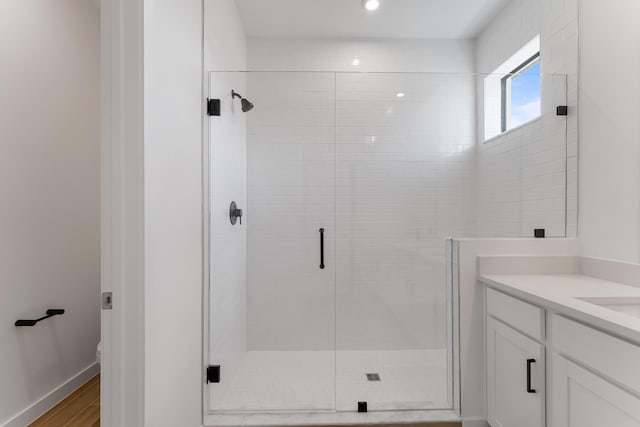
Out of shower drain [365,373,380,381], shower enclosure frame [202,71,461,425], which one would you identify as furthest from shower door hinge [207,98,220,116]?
shower drain [365,373,380,381]

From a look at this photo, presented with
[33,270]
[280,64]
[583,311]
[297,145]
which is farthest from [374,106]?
[33,270]

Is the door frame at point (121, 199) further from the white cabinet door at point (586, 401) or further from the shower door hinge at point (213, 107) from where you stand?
the white cabinet door at point (586, 401)

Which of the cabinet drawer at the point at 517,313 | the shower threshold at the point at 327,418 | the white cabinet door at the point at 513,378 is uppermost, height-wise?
the cabinet drawer at the point at 517,313

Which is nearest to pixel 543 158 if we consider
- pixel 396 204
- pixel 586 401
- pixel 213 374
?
pixel 396 204

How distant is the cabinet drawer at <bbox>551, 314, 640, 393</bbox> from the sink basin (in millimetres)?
191

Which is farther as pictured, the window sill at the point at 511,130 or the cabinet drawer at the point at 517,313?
the window sill at the point at 511,130

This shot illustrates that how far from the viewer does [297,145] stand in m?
2.38

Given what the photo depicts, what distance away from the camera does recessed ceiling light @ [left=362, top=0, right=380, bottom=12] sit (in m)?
2.72

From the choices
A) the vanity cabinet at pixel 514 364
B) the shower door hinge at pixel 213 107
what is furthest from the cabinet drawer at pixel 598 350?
the shower door hinge at pixel 213 107

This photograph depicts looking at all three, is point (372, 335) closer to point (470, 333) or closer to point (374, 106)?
point (470, 333)

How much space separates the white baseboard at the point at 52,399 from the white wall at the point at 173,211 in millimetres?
920

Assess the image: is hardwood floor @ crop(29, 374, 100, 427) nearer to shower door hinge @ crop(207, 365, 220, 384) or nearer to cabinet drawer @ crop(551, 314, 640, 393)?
shower door hinge @ crop(207, 365, 220, 384)

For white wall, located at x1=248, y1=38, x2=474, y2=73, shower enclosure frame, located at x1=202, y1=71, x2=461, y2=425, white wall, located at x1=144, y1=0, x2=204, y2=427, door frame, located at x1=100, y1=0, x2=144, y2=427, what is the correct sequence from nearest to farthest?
door frame, located at x1=100, y1=0, x2=144, y2=427 < white wall, located at x1=144, y1=0, x2=204, y2=427 < shower enclosure frame, located at x1=202, y1=71, x2=461, y2=425 < white wall, located at x1=248, y1=38, x2=474, y2=73

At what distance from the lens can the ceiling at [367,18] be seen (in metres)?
2.75
